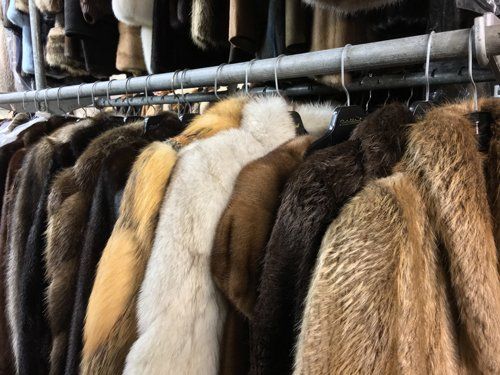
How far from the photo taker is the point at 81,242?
883mm

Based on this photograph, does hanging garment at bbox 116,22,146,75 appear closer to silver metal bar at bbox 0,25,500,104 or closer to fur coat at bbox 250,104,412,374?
silver metal bar at bbox 0,25,500,104

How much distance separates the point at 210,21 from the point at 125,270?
92 cm

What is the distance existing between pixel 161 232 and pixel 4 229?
2.31 ft

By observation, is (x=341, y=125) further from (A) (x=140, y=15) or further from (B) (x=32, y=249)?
(A) (x=140, y=15)

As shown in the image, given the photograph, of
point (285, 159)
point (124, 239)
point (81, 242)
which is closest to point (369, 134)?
point (285, 159)

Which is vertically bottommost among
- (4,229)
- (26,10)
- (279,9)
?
(4,229)

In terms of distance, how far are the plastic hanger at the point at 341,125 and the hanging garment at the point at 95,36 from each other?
4.62 feet

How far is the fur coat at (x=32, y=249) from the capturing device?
0.94m

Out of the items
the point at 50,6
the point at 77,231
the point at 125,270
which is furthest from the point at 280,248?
the point at 50,6

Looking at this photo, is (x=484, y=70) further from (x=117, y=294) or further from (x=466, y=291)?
(x=117, y=294)

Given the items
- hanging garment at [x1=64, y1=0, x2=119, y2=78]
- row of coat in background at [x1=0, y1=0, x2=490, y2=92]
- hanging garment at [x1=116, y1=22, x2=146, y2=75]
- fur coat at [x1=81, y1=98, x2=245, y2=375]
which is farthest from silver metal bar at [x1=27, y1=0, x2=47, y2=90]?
fur coat at [x1=81, y1=98, x2=245, y2=375]

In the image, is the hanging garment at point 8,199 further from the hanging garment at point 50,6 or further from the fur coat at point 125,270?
the hanging garment at point 50,6

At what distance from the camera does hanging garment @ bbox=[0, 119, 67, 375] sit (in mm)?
1067

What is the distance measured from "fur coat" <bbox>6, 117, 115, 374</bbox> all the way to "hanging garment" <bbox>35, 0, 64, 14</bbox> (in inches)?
46.1
